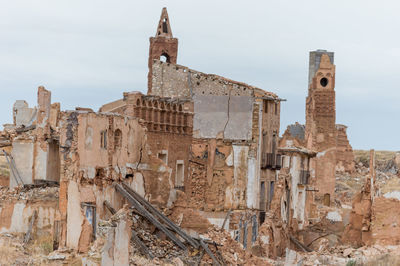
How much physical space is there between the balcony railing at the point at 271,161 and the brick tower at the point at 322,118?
1813cm

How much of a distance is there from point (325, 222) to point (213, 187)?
21.5 feet

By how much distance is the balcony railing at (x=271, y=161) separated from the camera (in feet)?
106

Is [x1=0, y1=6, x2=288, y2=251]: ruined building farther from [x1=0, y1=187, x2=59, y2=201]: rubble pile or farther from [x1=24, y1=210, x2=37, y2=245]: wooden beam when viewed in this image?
[x1=0, y1=187, x2=59, y2=201]: rubble pile

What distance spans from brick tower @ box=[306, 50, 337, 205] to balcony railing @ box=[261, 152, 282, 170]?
18.1 m

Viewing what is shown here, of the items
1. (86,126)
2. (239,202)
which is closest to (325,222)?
(239,202)

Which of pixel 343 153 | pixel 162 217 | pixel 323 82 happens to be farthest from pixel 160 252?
pixel 343 153

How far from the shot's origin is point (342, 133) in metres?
63.4

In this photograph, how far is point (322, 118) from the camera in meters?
53.4

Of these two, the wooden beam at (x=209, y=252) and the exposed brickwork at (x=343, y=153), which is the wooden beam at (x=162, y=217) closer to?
the wooden beam at (x=209, y=252)

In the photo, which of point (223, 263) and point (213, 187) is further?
point (213, 187)

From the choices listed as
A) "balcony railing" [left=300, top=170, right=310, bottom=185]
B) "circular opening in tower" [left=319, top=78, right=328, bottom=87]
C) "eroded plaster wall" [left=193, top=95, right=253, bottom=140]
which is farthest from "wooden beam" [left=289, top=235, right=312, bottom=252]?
"circular opening in tower" [left=319, top=78, right=328, bottom=87]

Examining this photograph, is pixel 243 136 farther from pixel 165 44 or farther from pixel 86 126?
pixel 86 126

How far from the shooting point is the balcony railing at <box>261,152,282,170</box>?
1271 inches

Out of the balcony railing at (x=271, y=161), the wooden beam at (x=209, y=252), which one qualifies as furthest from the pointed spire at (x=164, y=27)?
the wooden beam at (x=209, y=252)
